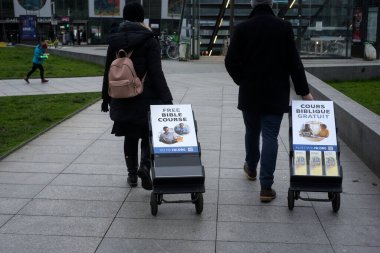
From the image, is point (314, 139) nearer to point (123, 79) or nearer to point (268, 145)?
point (268, 145)

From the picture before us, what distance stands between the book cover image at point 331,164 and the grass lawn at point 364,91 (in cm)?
508

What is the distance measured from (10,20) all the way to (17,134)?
5215 centimetres

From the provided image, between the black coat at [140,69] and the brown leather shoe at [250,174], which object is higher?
the black coat at [140,69]

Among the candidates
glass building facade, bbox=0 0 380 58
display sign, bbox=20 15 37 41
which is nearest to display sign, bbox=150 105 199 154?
glass building facade, bbox=0 0 380 58

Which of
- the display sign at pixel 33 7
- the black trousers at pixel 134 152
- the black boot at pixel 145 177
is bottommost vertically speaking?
the black boot at pixel 145 177

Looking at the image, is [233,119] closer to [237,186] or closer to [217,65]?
[237,186]

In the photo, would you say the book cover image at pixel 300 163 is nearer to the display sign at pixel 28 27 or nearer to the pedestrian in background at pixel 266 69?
the pedestrian in background at pixel 266 69

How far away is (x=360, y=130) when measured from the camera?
6797 mm

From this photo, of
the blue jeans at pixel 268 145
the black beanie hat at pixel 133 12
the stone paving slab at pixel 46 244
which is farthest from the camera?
the black beanie hat at pixel 133 12

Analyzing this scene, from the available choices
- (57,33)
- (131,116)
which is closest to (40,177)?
(131,116)

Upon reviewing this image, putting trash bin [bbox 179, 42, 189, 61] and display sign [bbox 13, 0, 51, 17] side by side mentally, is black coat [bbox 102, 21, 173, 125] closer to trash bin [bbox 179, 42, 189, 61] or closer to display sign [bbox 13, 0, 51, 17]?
trash bin [bbox 179, 42, 189, 61]

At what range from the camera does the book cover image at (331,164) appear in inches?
187

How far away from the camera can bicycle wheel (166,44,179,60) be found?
24719mm

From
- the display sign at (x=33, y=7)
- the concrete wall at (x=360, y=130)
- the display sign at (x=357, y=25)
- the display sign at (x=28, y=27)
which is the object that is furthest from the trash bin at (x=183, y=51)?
the display sign at (x=33, y=7)
